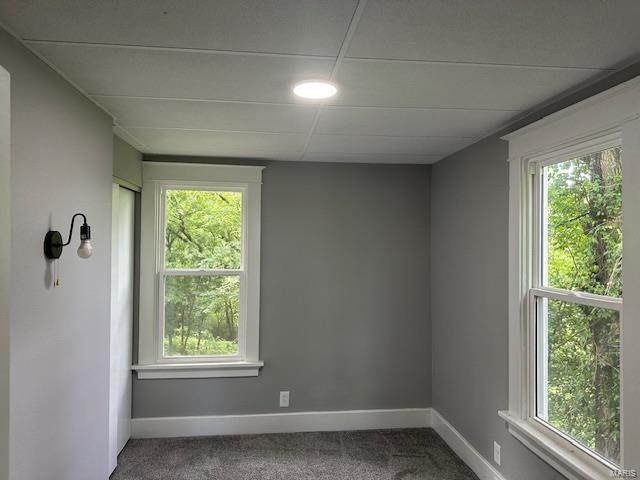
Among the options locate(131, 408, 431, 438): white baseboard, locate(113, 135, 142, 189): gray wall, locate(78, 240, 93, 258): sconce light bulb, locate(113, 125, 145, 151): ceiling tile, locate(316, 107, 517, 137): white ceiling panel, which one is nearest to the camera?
locate(78, 240, 93, 258): sconce light bulb

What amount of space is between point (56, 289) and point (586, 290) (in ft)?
7.30

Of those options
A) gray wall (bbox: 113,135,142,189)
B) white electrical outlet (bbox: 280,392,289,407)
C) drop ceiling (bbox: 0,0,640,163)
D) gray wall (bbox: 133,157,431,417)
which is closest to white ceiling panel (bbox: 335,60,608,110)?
drop ceiling (bbox: 0,0,640,163)

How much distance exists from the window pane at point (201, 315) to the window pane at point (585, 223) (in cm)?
229

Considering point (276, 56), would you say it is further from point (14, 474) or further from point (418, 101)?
point (14, 474)

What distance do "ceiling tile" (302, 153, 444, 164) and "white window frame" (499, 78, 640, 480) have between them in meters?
1.01

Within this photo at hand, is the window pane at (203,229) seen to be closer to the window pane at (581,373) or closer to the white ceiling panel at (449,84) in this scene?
the white ceiling panel at (449,84)

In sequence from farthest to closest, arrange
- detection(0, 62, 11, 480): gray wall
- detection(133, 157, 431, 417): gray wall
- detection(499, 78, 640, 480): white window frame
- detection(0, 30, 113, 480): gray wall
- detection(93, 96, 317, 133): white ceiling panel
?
detection(133, 157, 431, 417): gray wall
detection(93, 96, 317, 133): white ceiling panel
detection(499, 78, 640, 480): white window frame
detection(0, 30, 113, 480): gray wall
detection(0, 62, 11, 480): gray wall

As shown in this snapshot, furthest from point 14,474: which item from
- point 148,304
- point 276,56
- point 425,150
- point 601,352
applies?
point 425,150

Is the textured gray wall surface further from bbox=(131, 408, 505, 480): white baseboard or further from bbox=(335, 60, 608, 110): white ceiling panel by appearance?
bbox=(335, 60, 608, 110): white ceiling panel

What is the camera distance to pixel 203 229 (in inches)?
142

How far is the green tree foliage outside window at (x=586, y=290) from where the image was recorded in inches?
74.6

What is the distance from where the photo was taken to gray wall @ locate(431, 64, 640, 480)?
262 cm

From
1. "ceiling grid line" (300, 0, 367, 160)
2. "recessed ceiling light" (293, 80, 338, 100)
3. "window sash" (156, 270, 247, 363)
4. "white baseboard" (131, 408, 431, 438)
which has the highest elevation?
"recessed ceiling light" (293, 80, 338, 100)

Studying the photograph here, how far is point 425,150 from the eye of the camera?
3.22 m
